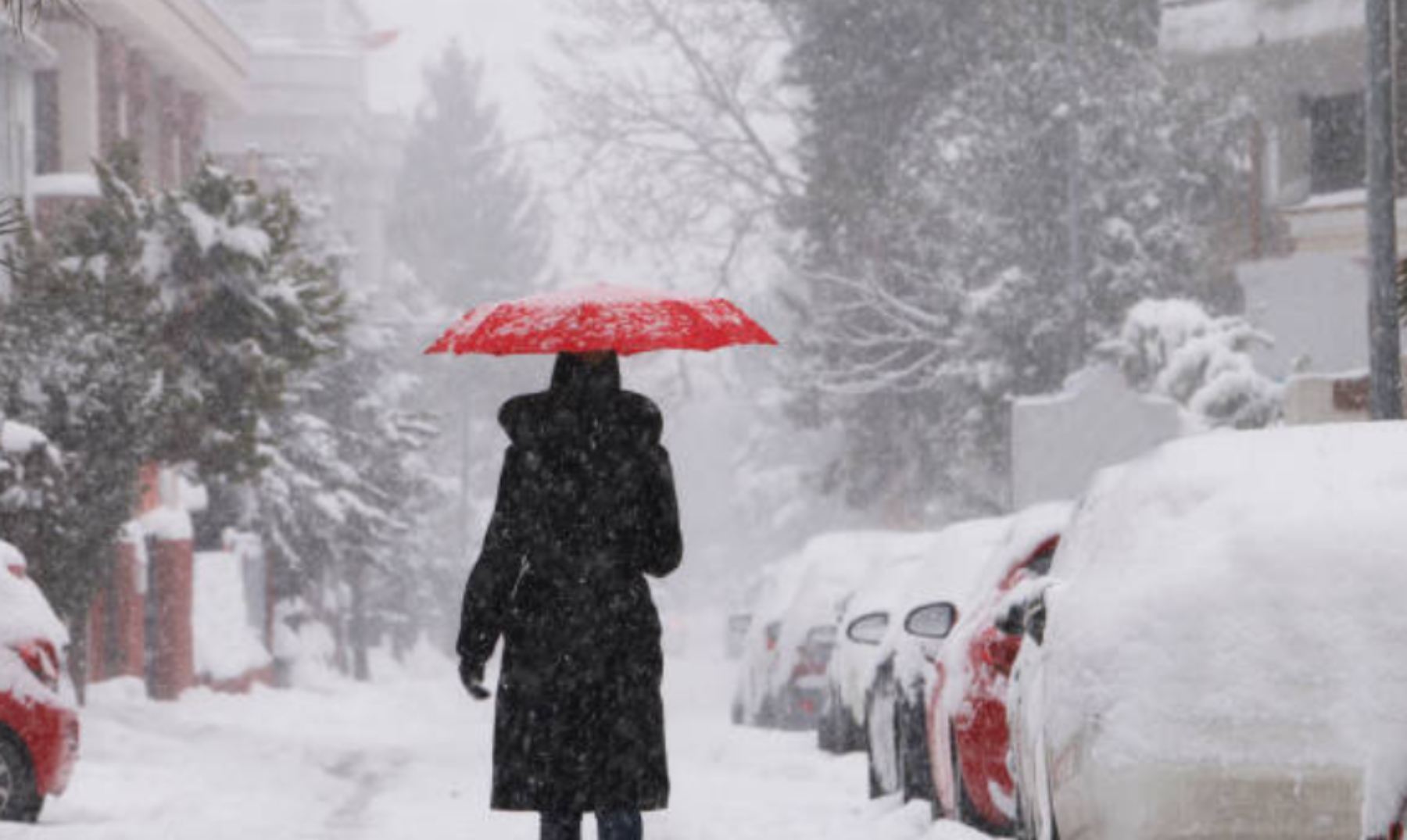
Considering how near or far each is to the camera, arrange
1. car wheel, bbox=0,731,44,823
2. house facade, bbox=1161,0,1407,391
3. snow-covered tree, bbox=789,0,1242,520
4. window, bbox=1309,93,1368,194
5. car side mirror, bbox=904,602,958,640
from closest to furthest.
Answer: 1. car side mirror, bbox=904,602,958,640
2. car wheel, bbox=0,731,44,823
3. house facade, bbox=1161,0,1407,391
4. window, bbox=1309,93,1368,194
5. snow-covered tree, bbox=789,0,1242,520

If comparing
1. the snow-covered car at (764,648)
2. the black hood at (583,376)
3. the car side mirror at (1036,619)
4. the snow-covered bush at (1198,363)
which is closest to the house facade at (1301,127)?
the snow-covered bush at (1198,363)

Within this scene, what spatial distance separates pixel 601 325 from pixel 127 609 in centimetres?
2444

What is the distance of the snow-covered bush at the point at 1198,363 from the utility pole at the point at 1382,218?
10.1m

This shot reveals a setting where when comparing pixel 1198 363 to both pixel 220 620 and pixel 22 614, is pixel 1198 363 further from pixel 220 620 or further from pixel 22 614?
pixel 22 614

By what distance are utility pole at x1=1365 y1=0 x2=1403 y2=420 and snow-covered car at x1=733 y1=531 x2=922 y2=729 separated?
695 cm

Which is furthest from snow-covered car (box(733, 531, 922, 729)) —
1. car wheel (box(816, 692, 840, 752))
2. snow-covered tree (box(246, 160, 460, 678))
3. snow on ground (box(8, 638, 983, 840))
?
snow-covered tree (box(246, 160, 460, 678))

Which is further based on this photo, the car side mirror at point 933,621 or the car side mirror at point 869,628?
the car side mirror at point 869,628

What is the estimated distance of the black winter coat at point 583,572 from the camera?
838cm

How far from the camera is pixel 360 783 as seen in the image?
19.3 metres

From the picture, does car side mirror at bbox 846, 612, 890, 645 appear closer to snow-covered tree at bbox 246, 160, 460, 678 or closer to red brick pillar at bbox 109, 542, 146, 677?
red brick pillar at bbox 109, 542, 146, 677

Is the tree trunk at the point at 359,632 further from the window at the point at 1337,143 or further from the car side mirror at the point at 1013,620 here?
the car side mirror at the point at 1013,620

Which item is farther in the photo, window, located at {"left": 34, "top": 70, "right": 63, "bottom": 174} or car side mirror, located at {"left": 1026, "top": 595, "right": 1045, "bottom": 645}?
window, located at {"left": 34, "top": 70, "right": 63, "bottom": 174}

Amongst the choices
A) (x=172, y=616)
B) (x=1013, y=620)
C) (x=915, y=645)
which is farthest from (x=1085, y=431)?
(x=1013, y=620)

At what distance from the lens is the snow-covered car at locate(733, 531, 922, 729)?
977 inches
